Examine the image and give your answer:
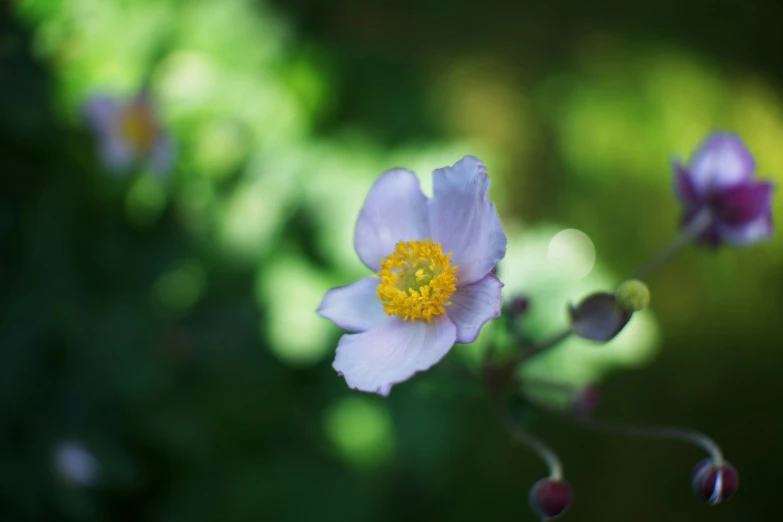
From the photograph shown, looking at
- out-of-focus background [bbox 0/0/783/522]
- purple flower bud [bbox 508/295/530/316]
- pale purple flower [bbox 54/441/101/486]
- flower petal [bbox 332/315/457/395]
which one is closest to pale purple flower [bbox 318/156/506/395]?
flower petal [bbox 332/315/457/395]

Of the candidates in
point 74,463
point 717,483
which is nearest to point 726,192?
point 717,483

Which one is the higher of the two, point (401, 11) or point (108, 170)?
point (401, 11)

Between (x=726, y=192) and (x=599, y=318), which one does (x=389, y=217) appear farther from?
(x=726, y=192)

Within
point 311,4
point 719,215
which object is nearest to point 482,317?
point 719,215

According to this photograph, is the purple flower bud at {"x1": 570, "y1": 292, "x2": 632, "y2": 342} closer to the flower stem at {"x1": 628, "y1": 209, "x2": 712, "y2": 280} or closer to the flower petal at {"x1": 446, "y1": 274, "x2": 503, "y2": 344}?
the flower petal at {"x1": 446, "y1": 274, "x2": 503, "y2": 344}

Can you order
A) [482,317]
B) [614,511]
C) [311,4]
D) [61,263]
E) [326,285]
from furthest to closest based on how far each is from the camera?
[311,4] < [614,511] < [326,285] < [61,263] < [482,317]

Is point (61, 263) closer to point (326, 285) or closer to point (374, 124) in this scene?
point (326, 285)

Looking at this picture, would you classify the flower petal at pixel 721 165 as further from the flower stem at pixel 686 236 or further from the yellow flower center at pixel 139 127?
the yellow flower center at pixel 139 127
